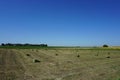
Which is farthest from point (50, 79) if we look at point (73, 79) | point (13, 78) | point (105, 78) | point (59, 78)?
point (105, 78)

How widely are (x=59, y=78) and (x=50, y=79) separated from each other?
0.64m

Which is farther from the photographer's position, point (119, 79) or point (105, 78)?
point (105, 78)

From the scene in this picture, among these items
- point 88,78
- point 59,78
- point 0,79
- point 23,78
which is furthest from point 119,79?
point 0,79

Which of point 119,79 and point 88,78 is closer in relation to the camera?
point 119,79

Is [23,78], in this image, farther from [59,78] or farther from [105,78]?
[105,78]

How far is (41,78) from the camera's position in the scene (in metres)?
13.2

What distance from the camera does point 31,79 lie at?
1284cm

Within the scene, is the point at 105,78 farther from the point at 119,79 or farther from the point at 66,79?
the point at 66,79

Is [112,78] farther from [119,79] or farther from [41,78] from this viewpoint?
[41,78]

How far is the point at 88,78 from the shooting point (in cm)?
1329

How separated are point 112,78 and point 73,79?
8.39 feet

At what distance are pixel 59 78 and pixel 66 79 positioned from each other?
562 mm

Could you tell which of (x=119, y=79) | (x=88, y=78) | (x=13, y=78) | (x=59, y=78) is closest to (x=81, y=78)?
(x=88, y=78)

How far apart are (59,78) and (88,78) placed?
74.1 inches
